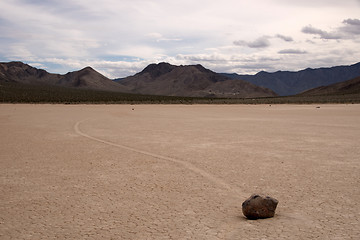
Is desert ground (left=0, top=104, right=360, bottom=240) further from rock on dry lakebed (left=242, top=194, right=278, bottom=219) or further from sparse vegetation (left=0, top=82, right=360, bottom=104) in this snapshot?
sparse vegetation (left=0, top=82, right=360, bottom=104)

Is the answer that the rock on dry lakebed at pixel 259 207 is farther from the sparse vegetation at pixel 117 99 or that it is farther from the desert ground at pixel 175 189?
the sparse vegetation at pixel 117 99

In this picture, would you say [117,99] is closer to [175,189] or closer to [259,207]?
[175,189]

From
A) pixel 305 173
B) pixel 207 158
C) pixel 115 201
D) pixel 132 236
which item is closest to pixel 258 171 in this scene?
pixel 305 173

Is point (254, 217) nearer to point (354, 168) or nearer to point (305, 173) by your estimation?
point (305, 173)

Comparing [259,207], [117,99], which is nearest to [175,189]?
[259,207]

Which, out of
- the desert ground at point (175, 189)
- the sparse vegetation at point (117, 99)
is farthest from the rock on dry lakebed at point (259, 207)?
the sparse vegetation at point (117, 99)

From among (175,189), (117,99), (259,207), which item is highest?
(117,99)

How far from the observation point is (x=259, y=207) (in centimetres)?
592

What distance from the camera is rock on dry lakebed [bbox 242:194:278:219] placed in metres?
5.91

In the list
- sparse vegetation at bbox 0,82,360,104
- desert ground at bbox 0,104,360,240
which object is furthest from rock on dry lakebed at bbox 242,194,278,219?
sparse vegetation at bbox 0,82,360,104

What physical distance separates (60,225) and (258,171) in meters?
5.40

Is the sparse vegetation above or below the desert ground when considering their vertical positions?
above

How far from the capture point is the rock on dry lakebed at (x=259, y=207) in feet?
19.4

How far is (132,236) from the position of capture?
5340 millimetres
